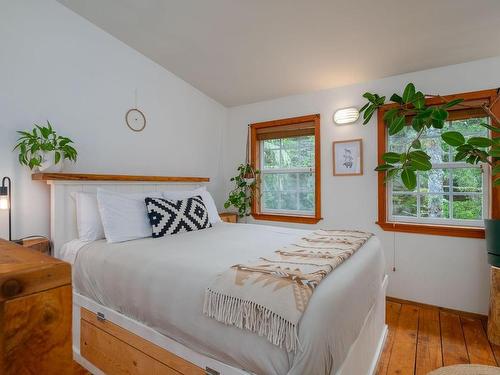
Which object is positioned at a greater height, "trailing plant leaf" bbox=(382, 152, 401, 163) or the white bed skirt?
"trailing plant leaf" bbox=(382, 152, 401, 163)

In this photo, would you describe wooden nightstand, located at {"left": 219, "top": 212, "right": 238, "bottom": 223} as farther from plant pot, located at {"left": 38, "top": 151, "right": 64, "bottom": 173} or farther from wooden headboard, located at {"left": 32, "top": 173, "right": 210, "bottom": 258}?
plant pot, located at {"left": 38, "top": 151, "right": 64, "bottom": 173}

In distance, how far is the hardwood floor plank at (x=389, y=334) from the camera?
1890mm

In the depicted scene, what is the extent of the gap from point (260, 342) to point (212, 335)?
235 mm

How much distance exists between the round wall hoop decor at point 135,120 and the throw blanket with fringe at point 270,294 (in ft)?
7.08

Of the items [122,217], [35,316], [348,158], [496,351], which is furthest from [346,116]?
[35,316]

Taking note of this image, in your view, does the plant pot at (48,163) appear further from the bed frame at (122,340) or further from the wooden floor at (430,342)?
the wooden floor at (430,342)

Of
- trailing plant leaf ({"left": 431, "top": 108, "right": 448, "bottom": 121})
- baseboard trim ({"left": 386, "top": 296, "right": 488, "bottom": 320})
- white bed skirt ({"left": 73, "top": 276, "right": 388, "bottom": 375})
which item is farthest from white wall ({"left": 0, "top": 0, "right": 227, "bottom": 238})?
baseboard trim ({"left": 386, "top": 296, "right": 488, "bottom": 320})

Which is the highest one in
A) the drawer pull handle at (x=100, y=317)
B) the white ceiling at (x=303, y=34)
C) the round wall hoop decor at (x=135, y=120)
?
the white ceiling at (x=303, y=34)

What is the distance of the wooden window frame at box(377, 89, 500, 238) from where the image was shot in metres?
2.45

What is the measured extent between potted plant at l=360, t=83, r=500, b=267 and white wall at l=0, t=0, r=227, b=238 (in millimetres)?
2131

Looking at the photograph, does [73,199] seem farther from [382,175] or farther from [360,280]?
[382,175]

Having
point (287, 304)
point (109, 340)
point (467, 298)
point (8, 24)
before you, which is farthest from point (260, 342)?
point (8, 24)

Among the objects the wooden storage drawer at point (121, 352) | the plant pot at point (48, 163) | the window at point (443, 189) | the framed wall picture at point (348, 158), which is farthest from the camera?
the framed wall picture at point (348, 158)

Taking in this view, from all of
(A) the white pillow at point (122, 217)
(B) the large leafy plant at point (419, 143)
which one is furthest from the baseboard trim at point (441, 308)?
(A) the white pillow at point (122, 217)
